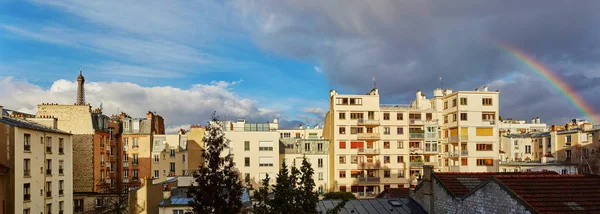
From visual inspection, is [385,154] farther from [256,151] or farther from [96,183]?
[96,183]

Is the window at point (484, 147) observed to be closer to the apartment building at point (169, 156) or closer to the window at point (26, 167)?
the apartment building at point (169, 156)

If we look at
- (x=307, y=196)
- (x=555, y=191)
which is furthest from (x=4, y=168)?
(x=555, y=191)

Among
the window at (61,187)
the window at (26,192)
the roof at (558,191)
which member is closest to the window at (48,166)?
the window at (61,187)

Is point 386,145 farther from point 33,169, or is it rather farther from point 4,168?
point 4,168

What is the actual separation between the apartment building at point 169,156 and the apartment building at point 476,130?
4617 centimetres

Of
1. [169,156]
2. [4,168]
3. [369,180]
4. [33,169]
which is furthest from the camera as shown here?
[169,156]

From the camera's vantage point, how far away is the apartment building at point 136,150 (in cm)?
7919

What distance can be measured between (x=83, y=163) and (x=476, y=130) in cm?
6292

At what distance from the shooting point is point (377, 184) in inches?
3140

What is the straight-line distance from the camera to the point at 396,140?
268 ft

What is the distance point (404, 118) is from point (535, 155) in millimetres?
43932

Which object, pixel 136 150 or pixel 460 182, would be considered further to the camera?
pixel 136 150

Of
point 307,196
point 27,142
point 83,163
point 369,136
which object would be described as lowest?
point 83,163

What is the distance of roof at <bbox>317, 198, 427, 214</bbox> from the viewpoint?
3531 centimetres
